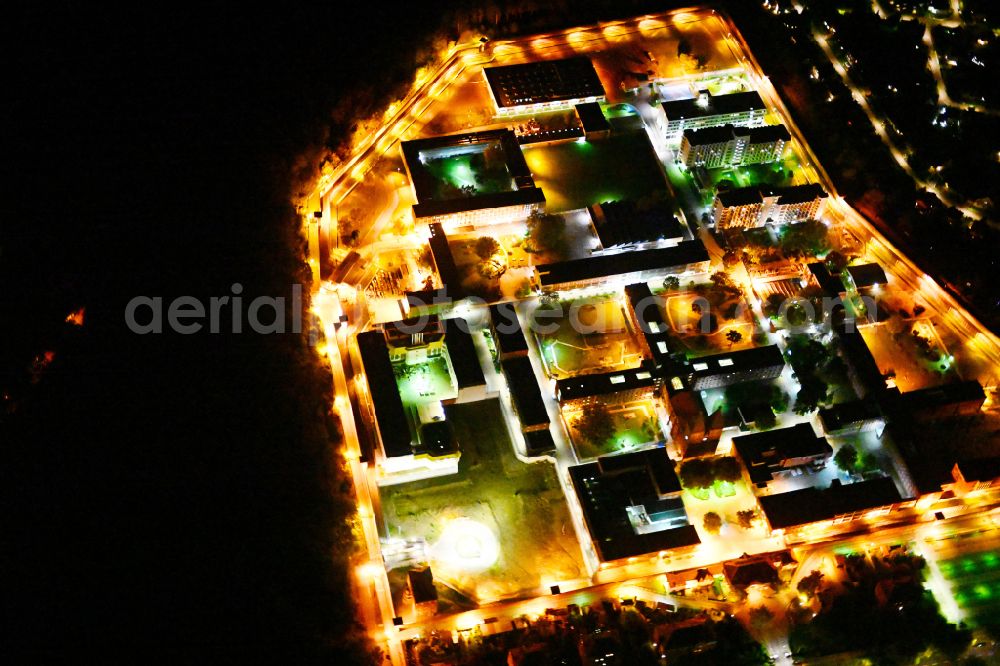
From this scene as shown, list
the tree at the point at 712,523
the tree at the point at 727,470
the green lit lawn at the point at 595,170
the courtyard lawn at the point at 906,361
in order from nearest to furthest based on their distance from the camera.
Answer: the tree at the point at 712,523 → the tree at the point at 727,470 → the courtyard lawn at the point at 906,361 → the green lit lawn at the point at 595,170

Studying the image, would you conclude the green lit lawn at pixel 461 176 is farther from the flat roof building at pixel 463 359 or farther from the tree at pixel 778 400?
the tree at pixel 778 400

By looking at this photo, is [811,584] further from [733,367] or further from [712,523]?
[733,367]

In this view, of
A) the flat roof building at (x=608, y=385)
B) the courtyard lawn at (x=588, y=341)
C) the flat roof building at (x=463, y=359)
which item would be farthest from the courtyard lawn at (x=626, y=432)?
the flat roof building at (x=463, y=359)

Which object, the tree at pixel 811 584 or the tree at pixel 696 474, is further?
the tree at pixel 696 474

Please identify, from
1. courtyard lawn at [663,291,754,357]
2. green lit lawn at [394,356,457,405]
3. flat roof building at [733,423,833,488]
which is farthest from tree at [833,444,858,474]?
green lit lawn at [394,356,457,405]

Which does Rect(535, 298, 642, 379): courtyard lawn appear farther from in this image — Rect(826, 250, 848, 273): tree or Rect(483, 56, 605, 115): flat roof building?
Rect(483, 56, 605, 115): flat roof building

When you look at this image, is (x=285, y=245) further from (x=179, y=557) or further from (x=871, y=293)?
(x=871, y=293)

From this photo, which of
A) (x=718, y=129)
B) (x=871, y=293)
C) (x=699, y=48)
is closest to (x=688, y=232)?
(x=718, y=129)
